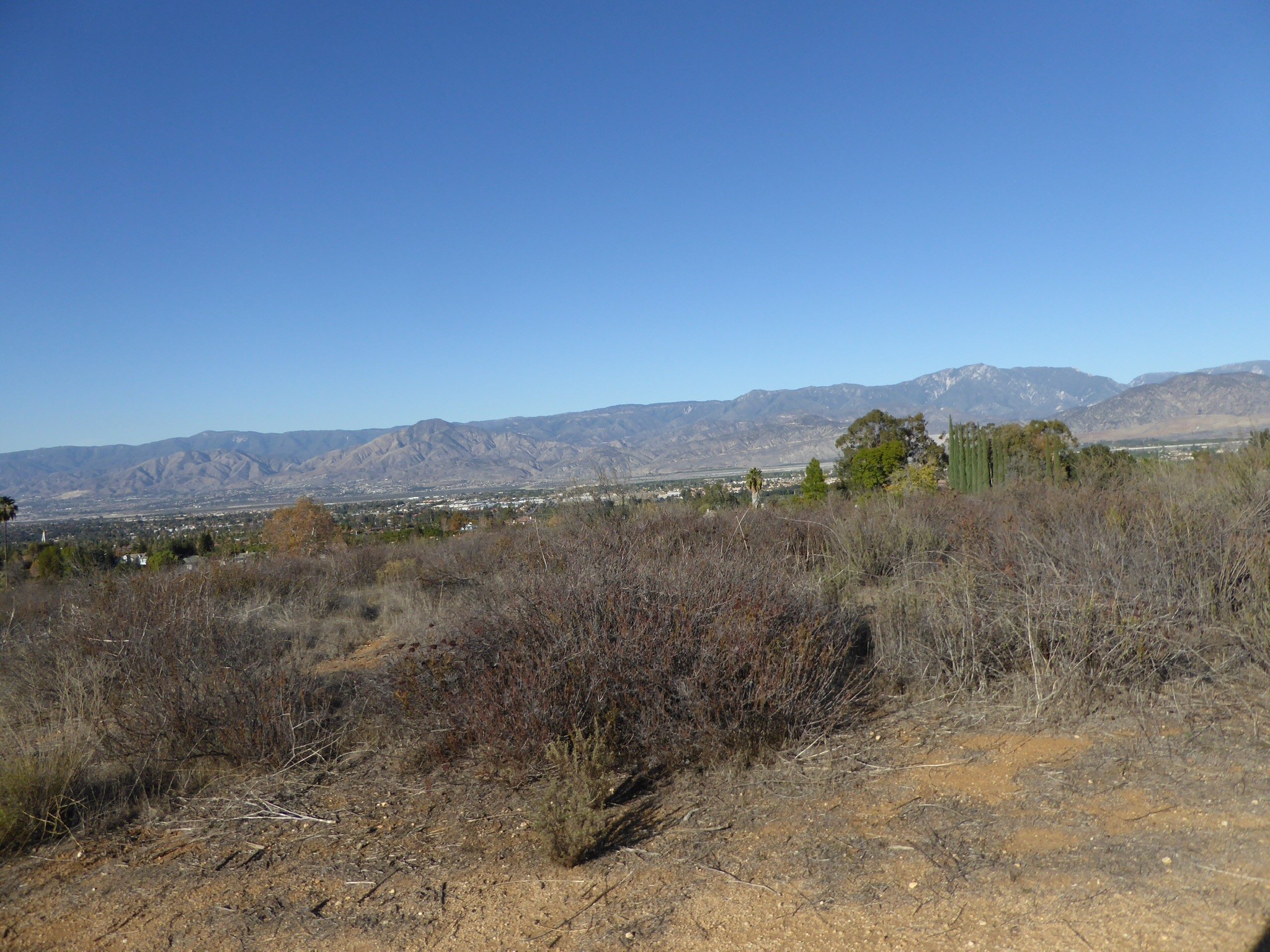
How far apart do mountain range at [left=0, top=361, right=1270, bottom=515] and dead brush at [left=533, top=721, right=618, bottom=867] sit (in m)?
51.9

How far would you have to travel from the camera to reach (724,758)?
531 centimetres

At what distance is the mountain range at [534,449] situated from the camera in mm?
87500

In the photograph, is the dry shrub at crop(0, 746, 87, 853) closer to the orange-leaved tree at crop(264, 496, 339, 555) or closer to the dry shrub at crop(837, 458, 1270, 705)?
the dry shrub at crop(837, 458, 1270, 705)

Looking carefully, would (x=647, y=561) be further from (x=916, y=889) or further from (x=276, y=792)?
(x=916, y=889)

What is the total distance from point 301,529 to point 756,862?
81.4 ft

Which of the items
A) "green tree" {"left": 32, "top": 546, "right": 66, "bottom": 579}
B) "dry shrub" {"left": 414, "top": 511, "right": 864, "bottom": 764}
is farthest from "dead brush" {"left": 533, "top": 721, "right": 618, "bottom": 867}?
"green tree" {"left": 32, "top": 546, "right": 66, "bottom": 579}

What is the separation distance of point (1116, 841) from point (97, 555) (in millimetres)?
23442

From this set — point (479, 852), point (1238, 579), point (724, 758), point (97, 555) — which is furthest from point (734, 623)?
point (97, 555)

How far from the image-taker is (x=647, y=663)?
218 inches

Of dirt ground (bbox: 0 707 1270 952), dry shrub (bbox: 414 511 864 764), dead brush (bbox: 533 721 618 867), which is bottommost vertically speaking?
dirt ground (bbox: 0 707 1270 952)

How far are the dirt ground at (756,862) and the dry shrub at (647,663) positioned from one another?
0.96 feet

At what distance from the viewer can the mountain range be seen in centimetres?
8750


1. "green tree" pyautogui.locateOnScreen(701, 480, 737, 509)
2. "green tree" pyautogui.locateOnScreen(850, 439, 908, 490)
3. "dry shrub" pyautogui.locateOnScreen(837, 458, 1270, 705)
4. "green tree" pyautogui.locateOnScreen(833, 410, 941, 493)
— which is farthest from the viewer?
"green tree" pyautogui.locateOnScreen(833, 410, 941, 493)

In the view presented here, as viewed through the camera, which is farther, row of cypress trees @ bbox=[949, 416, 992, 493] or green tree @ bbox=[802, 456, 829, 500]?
green tree @ bbox=[802, 456, 829, 500]
